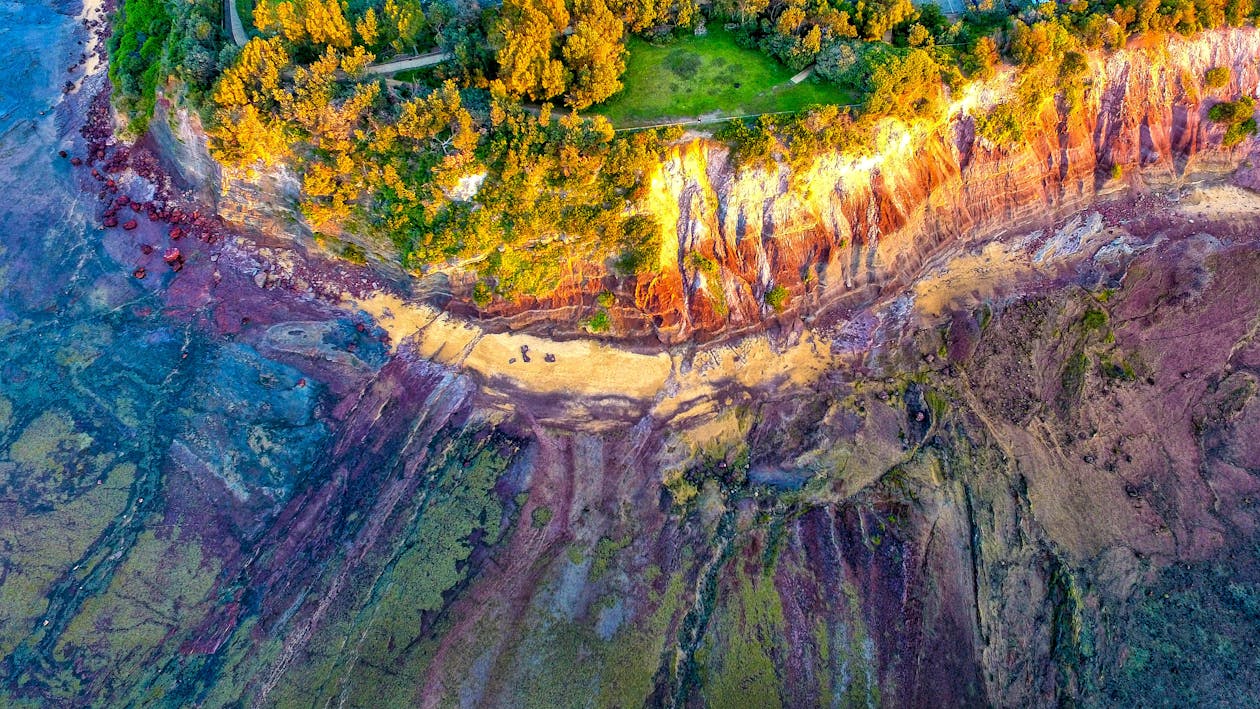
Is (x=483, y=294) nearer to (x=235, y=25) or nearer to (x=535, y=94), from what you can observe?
(x=535, y=94)

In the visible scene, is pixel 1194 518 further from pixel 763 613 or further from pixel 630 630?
pixel 630 630

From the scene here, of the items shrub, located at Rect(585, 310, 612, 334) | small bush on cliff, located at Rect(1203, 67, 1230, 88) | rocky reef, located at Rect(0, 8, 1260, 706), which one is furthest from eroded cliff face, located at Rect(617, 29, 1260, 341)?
shrub, located at Rect(585, 310, 612, 334)

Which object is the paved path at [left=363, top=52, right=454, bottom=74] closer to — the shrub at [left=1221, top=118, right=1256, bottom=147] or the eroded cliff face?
the eroded cliff face

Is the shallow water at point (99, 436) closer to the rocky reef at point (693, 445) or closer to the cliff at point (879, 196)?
the rocky reef at point (693, 445)

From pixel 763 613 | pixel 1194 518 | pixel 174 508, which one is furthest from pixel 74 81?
pixel 1194 518

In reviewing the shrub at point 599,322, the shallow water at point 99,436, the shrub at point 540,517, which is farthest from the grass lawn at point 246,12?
the shrub at point 540,517
